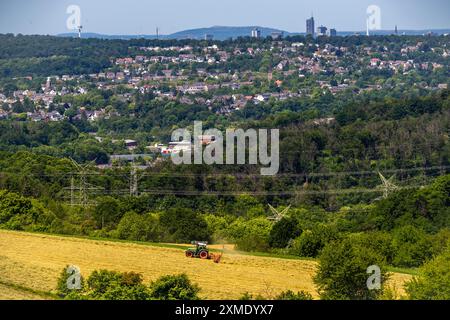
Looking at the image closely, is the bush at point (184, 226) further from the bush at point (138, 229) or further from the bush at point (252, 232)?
the bush at point (252, 232)

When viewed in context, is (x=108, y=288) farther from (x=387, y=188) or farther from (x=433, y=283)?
(x=387, y=188)

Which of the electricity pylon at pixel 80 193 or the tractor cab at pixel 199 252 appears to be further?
the electricity pylon at pixel 80 193

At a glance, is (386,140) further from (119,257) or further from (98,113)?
(98,113)

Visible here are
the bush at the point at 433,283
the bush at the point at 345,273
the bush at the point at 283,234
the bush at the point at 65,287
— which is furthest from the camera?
the bush at the point at 283,234

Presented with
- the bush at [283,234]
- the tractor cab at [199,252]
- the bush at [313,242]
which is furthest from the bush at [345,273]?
the bush at [283,234]

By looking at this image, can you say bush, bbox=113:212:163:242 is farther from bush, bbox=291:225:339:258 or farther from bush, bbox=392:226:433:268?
bush, bbox=392:226:433:268
